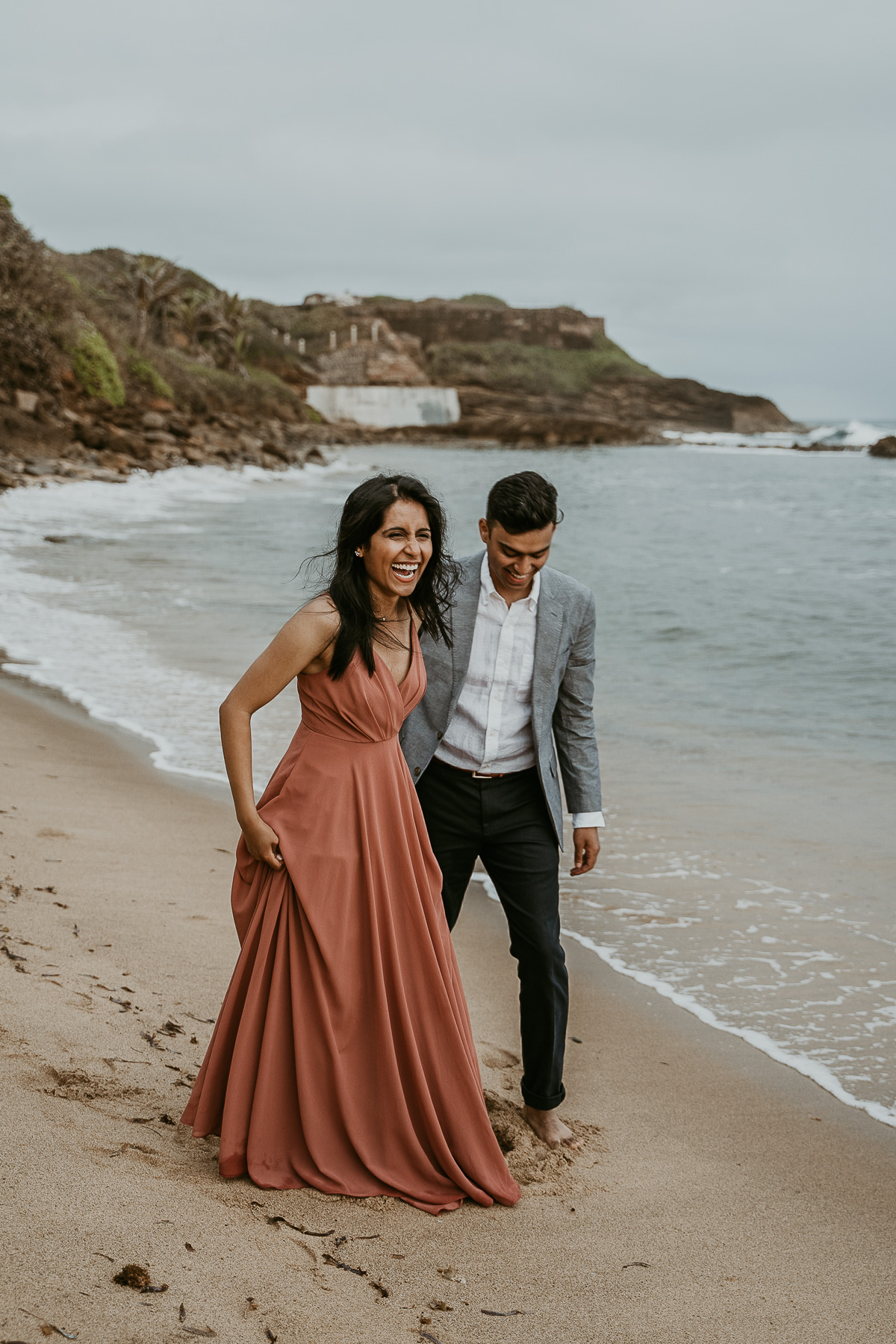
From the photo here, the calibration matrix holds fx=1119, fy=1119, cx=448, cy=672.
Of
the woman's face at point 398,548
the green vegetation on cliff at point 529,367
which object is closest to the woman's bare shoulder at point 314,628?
the woman's face at point 398,548

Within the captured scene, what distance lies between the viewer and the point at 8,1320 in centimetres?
182

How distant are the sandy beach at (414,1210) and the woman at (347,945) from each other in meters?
0.12

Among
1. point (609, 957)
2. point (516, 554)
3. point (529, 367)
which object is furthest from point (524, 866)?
point (529, 367)

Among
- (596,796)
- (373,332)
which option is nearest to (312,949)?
(596,796)

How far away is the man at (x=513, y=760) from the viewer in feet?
9.78

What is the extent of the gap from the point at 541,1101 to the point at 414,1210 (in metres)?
0.65

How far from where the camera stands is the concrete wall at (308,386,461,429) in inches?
2881

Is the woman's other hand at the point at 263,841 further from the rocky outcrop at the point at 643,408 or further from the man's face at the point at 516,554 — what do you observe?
the rocky outcrop at the point at 643,408

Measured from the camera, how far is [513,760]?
9.96 ft

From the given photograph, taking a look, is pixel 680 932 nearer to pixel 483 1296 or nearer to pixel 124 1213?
pixel 483 1296

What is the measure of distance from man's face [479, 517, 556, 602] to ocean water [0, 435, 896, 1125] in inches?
79.4

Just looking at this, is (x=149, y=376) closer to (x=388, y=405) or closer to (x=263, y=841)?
(x=263, y=841)

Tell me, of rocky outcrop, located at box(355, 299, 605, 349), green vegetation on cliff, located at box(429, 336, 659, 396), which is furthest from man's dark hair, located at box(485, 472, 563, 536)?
rocky outcrop, located at box(355, 299, 605, 349)

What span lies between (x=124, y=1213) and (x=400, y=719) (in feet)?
3.79
